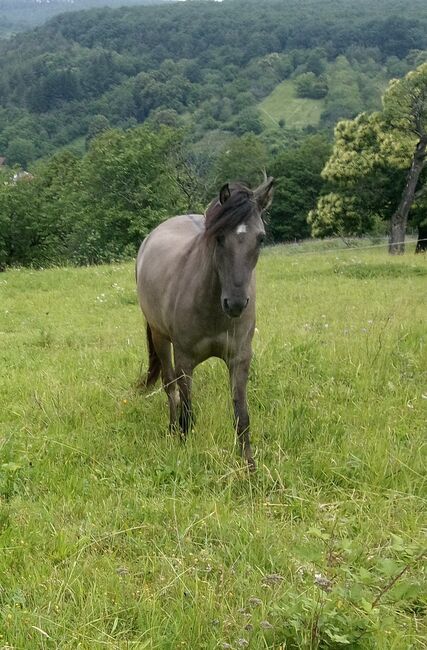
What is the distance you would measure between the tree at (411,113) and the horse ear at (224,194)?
70.1 ft

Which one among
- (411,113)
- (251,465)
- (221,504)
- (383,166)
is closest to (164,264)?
(251,465)

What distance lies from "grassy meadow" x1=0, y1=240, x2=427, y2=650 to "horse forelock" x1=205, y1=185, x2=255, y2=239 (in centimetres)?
165

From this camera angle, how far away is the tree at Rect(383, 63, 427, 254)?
960 inches

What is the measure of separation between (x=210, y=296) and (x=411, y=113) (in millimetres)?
23550

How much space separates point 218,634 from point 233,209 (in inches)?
105

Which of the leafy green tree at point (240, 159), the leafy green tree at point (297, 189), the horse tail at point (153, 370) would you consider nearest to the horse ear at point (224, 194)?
the horse tail at point (153, 370)

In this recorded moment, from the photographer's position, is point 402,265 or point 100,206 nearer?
point 402,265

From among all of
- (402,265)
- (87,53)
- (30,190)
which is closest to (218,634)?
(402,265)

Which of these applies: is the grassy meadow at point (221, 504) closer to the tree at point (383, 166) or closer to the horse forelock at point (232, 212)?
the horse forelock at point (232, 212)

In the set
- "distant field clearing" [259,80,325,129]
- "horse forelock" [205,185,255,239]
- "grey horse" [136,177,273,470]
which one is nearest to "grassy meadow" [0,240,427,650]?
"grey horse" [136,177,273,470]

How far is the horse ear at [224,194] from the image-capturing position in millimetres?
4109

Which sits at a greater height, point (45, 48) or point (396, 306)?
point (45, 48)

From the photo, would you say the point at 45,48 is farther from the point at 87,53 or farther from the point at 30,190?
the point at 30,190

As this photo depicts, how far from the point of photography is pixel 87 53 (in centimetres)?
17300
